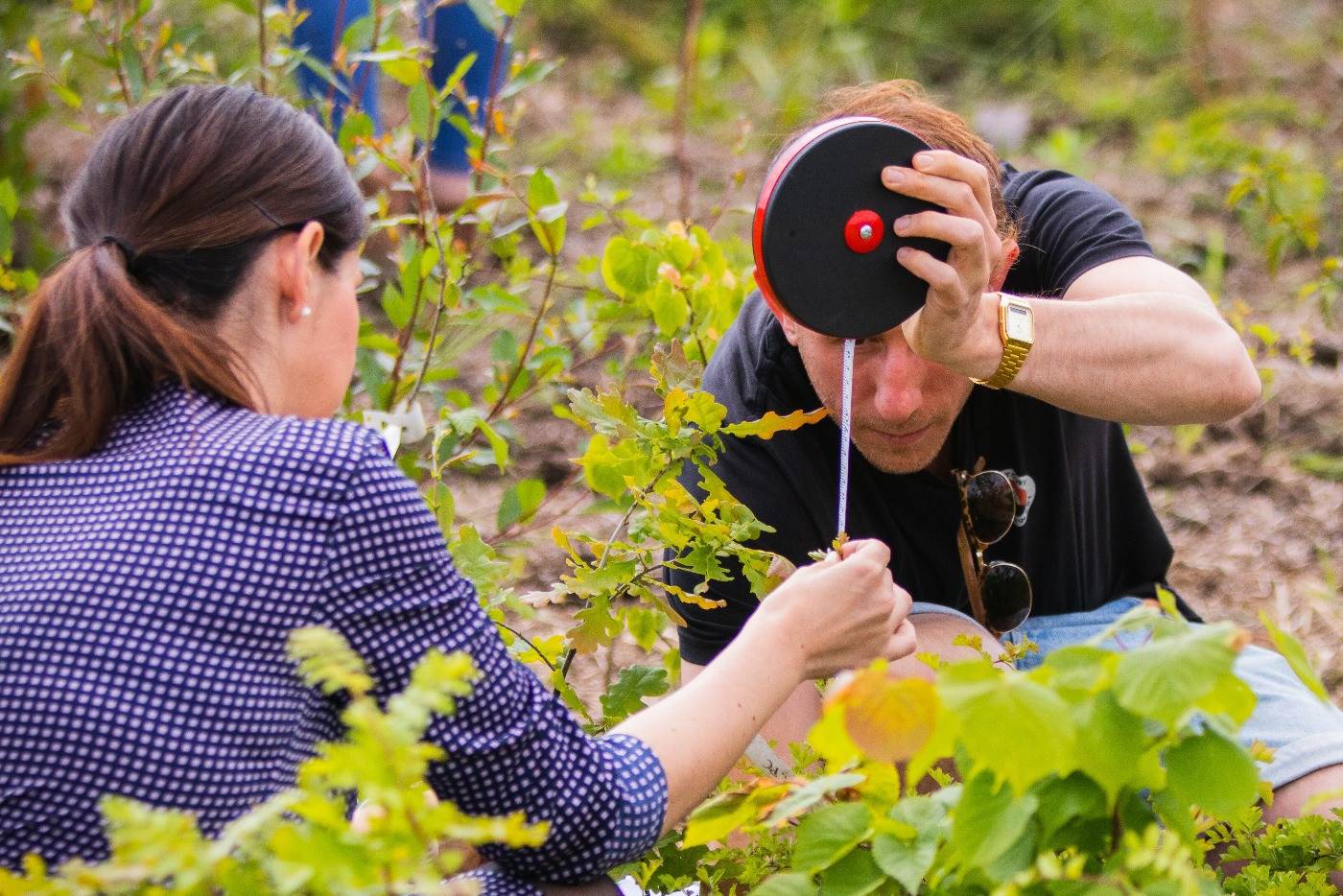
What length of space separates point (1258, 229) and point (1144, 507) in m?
2.68

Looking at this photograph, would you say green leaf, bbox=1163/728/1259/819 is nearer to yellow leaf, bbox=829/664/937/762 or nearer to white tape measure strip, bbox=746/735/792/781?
yellow leaf, bbox=829/664/937/762

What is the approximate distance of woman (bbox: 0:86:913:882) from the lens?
1.27 metres

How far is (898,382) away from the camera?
1.93 metres

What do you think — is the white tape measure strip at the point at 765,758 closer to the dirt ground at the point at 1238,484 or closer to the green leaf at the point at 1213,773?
the green leaf at the point at 1213,773

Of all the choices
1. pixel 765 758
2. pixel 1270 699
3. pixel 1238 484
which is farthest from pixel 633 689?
pixel 1238 484

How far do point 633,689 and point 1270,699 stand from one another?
0.93m

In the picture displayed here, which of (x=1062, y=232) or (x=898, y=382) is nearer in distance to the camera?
(x=898, y=382)

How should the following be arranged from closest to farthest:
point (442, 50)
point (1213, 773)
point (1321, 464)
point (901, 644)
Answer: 1. point (1213, 773)
2. point (901, 644)
3. point (1321, 464)
4. point (442, 50)

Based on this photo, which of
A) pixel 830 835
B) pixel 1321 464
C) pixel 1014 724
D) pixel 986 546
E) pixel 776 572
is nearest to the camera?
pixel 1014 724

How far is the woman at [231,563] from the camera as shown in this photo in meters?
1.27

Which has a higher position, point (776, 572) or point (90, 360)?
point (90, 360)

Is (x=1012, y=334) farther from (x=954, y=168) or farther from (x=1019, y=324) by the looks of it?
(x=954, y=168)

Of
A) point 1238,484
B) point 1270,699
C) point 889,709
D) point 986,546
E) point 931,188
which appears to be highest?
point 931,188

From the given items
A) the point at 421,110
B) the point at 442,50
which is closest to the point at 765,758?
the point at 421,110
